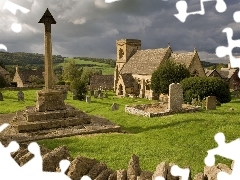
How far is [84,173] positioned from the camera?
6.62 meters

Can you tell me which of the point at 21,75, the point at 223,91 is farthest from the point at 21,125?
the point at 21,75

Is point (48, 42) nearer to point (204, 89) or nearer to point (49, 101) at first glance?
point (49, 101)

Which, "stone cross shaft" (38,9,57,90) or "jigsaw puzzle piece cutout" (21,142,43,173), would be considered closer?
"jigsaw puzzle piece cutout" (21,142,43,173)

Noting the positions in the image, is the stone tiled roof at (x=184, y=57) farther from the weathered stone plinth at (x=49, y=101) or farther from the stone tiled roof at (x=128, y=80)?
the weathered stone plinth at (x=49, y=101)

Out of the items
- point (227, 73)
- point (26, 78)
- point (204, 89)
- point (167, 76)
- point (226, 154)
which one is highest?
point (227, 73)

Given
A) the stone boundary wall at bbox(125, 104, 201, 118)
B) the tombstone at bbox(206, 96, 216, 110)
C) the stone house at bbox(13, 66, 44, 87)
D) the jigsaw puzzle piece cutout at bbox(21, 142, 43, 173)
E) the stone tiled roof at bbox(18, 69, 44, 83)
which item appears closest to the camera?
the jigsaw puzzle piece cutout at bbox(21, 142, 43, 173)

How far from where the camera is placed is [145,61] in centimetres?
4547

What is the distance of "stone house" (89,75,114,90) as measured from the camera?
58.3 metres

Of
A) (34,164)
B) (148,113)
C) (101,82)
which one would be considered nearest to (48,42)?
(148,113)

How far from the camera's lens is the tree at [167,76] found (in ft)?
116

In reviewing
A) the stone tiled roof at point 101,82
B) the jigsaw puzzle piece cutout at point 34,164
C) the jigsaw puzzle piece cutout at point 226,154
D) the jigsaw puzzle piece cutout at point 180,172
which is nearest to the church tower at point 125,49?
the stone tiled roof at point 101,82

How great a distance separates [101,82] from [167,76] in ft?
84.4

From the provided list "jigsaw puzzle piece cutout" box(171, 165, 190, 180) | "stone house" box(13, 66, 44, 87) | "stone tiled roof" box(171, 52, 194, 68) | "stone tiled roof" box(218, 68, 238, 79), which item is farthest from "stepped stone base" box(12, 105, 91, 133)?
"stone tiled roof" box(218, 68, 238, 79)

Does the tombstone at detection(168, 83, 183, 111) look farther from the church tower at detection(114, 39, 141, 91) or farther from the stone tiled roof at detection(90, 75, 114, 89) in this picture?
the stone tiled roof at detection(90, 75, 114, 89)
